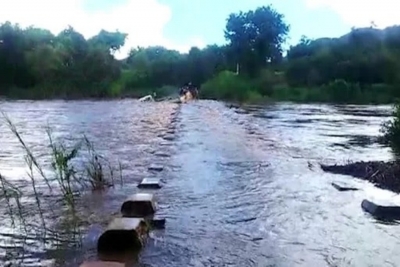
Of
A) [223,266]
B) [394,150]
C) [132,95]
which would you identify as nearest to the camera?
[223,266]

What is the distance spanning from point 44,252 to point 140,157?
6.66m

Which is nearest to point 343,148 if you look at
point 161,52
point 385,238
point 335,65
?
point 385,238

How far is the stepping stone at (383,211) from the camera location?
6.65 metres

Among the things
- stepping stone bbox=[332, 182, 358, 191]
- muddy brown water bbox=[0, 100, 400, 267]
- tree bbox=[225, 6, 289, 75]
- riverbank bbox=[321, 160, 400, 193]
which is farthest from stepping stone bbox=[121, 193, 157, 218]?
tree bbox=[225, 6, 289, 75]

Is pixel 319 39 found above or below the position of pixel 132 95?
above

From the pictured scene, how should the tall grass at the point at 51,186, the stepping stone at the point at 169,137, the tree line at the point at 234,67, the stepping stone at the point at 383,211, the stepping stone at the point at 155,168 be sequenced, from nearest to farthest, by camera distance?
the tall grass at the point at 51,186, the stepping stone at the point at 383,211, the stepping stone at the point at 155,168, the stepping stone at the point at 169,137, the tree line at the point at 234,67

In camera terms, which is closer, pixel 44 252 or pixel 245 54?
pixel 44 252

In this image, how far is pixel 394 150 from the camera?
37.3 feet

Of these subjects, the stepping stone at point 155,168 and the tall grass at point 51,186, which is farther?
the stepping stone at point 155,168

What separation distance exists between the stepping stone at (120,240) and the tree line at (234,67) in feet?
117

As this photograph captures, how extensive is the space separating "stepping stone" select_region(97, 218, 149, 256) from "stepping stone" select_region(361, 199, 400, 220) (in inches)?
104

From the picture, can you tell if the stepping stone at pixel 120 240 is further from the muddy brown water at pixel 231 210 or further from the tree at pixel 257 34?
the tree at pixel 257 34

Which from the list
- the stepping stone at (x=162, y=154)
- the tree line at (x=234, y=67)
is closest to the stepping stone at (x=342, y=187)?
the stepping stone at (x=162, y=154)

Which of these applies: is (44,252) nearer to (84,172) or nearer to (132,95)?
(84,172)
